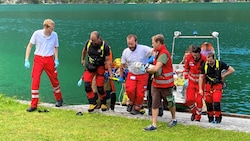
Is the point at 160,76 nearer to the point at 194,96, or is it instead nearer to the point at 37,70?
the point at 194,96

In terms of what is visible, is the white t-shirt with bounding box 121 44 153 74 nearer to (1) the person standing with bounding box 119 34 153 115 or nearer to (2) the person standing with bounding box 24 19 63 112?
(1) the person standing with bounding box 119 34 153 115

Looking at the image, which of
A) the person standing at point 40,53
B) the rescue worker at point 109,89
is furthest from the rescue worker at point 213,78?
the person standing at point 40,53

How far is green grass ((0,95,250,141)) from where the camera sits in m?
7.02

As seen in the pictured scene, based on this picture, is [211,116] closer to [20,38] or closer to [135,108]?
[135,108]

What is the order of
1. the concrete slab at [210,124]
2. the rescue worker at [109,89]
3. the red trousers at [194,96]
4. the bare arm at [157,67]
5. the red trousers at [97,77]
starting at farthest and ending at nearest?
the rescue worker at [109,89], the red trousers at [194,96], the red trousers at [97,77], the concrete slab at [210,124], the bare arm at [157,67]

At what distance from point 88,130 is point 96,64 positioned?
2.20 meters

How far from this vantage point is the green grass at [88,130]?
7.02m

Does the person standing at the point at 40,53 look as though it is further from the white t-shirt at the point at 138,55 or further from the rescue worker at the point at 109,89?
the white t-shirt at the point at 138,55

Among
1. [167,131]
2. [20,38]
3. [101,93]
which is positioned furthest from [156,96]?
[20,38]

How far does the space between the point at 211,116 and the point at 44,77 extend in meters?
14.6

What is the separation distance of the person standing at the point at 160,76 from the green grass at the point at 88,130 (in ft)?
1.26

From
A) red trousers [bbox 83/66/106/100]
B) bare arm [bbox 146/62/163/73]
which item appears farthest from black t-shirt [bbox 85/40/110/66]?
bare arm [bbox 146/62/163/73]

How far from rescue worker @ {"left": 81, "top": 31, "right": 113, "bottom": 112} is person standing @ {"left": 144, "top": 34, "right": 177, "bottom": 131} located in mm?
1671

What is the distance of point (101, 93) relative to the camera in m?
9.59
